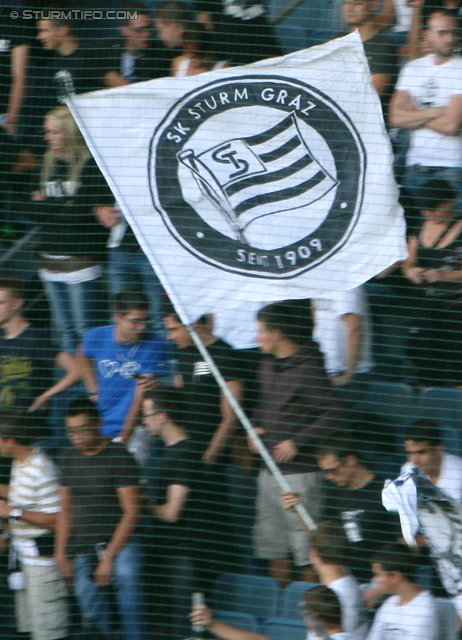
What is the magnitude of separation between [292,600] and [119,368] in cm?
125

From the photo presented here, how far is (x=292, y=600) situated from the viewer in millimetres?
4664

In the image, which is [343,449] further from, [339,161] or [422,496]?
[339,161]

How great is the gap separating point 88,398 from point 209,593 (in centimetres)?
99

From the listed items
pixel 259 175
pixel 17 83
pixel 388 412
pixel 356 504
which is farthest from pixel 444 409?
pixel 17 83

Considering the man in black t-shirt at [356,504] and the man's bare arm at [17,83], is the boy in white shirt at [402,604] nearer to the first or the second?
the man in black t-shirt at [356,504]

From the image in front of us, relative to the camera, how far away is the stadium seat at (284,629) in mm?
4602

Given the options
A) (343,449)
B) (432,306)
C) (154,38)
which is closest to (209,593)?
(343,449)

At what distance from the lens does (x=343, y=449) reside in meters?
4.71

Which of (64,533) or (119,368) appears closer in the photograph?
(64,533)

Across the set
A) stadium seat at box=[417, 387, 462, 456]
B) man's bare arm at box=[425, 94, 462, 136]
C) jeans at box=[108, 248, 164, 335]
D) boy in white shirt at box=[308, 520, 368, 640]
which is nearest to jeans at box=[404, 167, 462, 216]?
man's bare arm at box=[425, 94, 462, 136]

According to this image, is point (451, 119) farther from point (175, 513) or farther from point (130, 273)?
point (175, 513)
